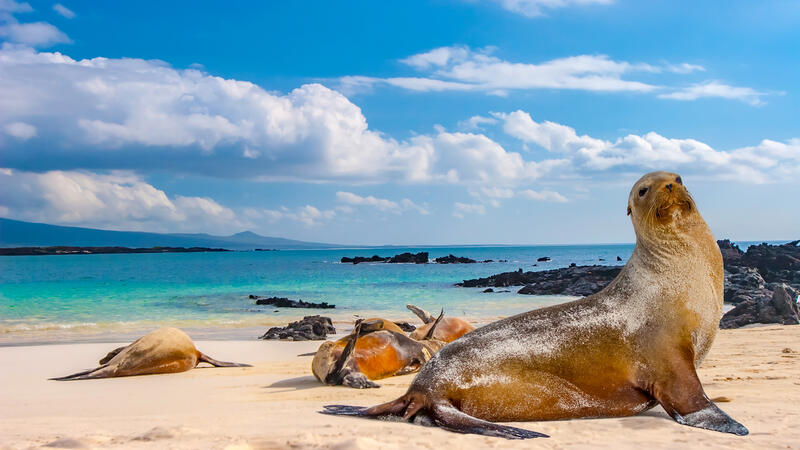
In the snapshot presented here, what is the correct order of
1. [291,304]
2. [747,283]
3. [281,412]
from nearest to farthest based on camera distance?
1. [281,412]
2. [747,283]
3. [291,304]

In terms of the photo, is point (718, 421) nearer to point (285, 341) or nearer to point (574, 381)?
point (574, 381)

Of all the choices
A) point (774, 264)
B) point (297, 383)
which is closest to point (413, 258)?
point (774, 264)

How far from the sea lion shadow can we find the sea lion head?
4.15m

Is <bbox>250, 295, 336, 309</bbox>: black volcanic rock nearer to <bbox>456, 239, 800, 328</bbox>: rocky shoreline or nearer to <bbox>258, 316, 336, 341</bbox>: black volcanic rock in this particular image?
<bbox>258, 316, 336, 341</bbox>: black volcanic rock

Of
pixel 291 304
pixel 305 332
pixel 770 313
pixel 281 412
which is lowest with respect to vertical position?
pixel 291 304

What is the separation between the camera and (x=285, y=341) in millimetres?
13820

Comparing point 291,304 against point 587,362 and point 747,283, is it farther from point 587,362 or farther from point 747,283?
point 587,362

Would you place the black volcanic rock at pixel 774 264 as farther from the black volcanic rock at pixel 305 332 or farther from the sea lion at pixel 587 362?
the sea lion at pixel 587 362

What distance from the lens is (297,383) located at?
791 centimetres

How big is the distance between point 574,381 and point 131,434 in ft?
10.2

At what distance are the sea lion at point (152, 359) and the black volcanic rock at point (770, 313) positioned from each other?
34.9 feet

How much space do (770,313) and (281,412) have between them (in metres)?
12.1

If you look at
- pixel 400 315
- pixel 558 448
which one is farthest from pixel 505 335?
pixel 400 315

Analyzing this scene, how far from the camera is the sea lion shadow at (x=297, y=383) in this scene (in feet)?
24.8
